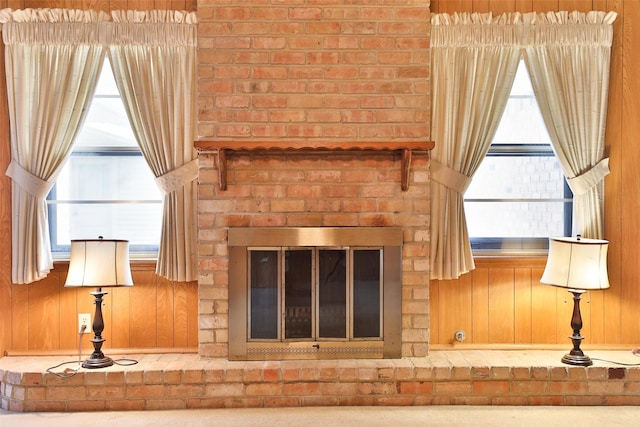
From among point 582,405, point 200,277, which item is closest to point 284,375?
point 200,277

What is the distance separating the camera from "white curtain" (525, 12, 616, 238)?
3.71m

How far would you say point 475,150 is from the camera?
12.3 feet

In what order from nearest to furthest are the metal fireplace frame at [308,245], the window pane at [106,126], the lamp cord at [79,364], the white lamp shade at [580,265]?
the lamp cord at [79,364], the white lamp shade at [580,265], the metal fireplace frame at [308,245], the window pane at [106,126]

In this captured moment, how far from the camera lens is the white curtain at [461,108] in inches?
146

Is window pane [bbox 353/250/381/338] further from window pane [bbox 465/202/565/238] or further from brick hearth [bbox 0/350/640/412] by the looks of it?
window pane [bbox 465/202/565/238]

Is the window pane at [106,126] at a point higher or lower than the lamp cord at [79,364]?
higher

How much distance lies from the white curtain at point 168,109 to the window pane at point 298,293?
1.96ft

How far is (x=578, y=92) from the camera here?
3.72 m

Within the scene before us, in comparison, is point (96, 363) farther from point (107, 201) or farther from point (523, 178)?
point (523, 178)

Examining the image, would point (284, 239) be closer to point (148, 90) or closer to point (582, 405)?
point (148, 90)

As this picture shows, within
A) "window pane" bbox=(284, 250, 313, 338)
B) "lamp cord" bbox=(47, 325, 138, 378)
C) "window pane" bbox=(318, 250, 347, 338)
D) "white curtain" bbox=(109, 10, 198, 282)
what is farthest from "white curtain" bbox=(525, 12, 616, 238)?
"lamp cord" bbox=(47, 325, 138, 378)

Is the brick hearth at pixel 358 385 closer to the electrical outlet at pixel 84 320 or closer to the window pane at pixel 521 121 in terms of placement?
the electrical outlet at pixel 84 320

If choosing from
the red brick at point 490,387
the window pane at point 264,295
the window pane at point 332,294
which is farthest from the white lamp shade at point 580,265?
the window pane at point 264,295

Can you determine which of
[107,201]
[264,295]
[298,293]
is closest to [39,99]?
[107,201]
